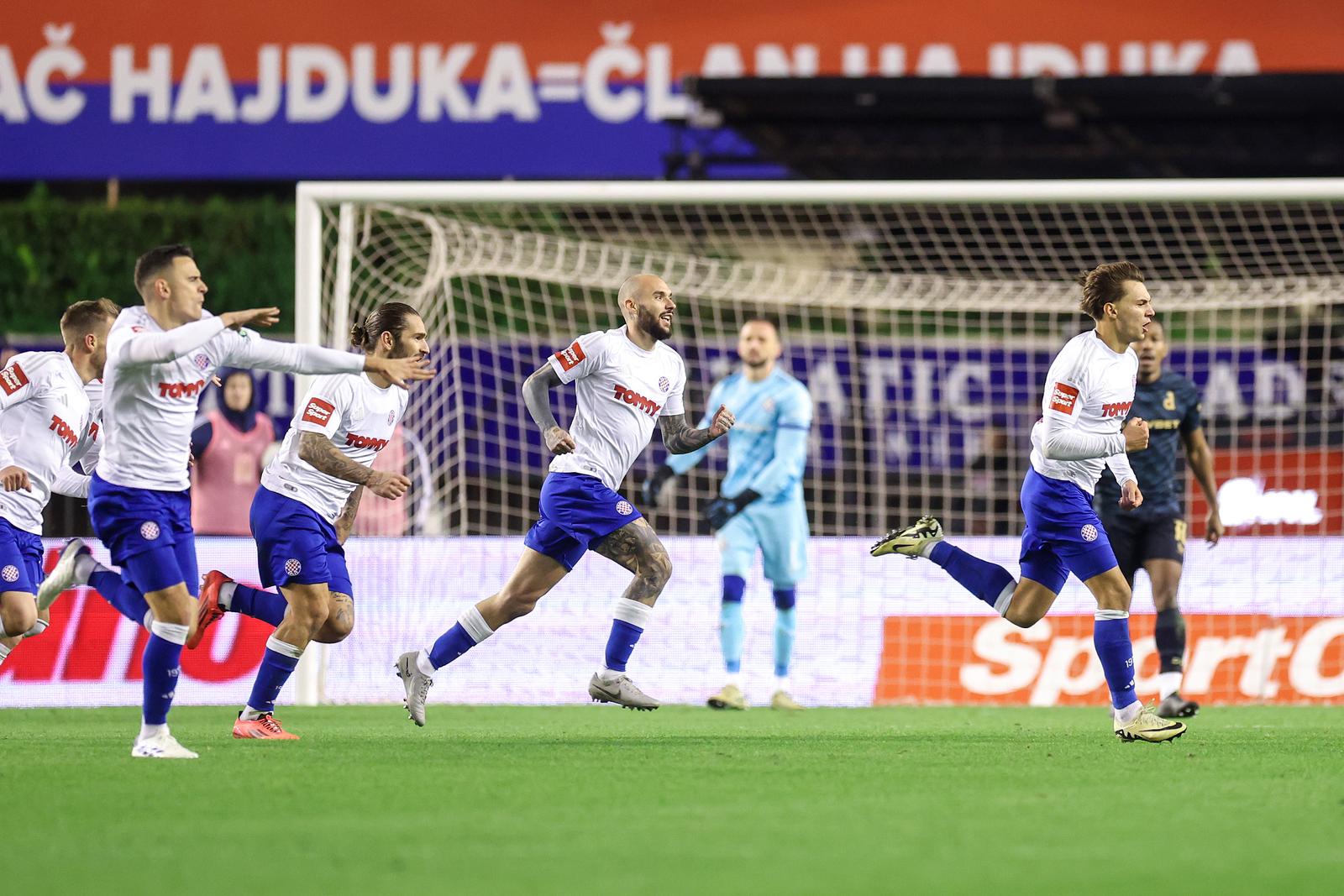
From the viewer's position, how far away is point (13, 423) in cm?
825

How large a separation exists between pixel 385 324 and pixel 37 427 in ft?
5.63

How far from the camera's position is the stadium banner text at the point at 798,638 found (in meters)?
11.5

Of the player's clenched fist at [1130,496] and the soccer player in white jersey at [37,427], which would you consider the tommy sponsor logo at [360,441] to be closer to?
the soccer player in white jersey at [37,427]

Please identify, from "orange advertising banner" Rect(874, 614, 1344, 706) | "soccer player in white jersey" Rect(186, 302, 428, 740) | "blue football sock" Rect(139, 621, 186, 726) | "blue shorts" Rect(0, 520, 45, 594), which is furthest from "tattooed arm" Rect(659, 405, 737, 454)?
"orange advertising banner" Rect(874, 614, 1344, 706)

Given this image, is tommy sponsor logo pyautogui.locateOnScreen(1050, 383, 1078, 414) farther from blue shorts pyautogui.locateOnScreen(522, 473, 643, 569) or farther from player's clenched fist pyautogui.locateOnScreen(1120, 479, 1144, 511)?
blue shorts pyautogui.locateOnScreen(522, 473, 643, 569)

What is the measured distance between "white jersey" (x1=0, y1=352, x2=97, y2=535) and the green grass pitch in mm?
1085

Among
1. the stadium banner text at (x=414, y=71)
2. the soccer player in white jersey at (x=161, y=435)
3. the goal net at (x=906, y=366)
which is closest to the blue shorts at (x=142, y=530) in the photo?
the soccer player in white jersey at (x=161, y=435)

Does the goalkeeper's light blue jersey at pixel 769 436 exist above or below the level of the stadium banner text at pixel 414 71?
below

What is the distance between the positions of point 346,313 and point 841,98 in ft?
19.7

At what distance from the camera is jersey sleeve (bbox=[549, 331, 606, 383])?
812cm

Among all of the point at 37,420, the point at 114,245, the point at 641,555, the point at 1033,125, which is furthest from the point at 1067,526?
the point at 114,245

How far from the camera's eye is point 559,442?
7852 mm

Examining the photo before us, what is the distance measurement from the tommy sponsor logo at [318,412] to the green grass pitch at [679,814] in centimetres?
137


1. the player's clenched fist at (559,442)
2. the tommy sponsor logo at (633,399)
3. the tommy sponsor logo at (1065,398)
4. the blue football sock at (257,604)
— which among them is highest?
the tommy sponsor logo at (633,399)
